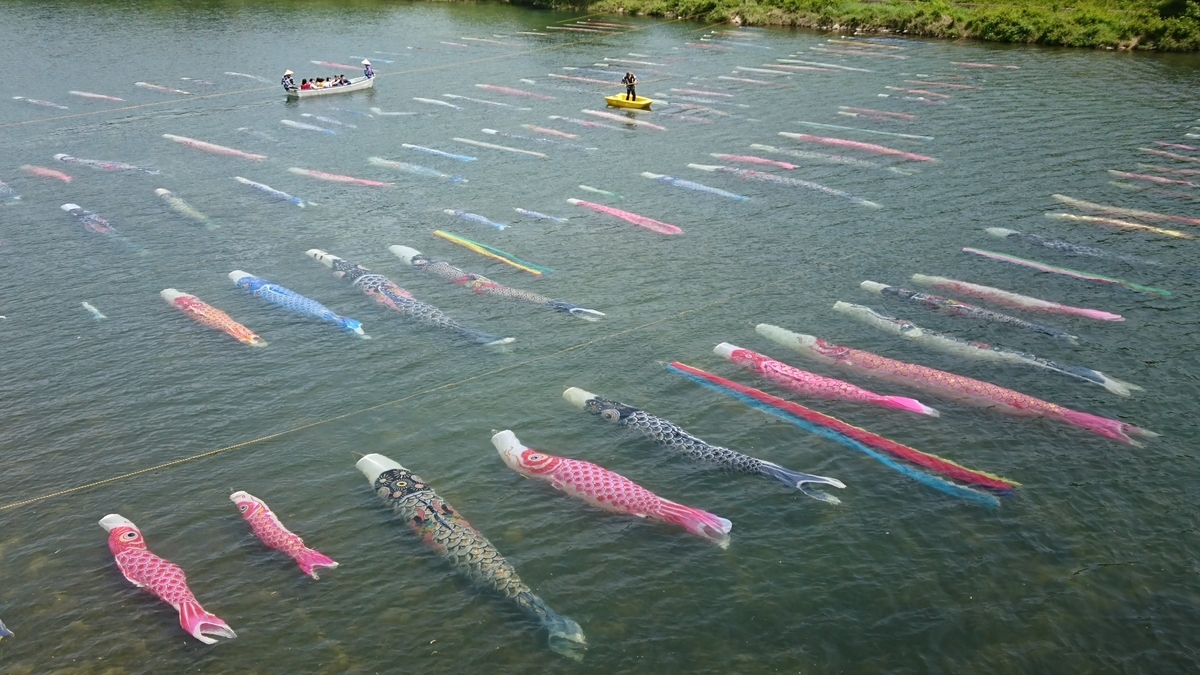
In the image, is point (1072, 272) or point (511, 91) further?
point (511, 91)

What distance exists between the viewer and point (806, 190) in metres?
60.8

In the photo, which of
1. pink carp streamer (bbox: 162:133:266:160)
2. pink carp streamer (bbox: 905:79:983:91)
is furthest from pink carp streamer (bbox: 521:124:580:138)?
pink carp streamer (bbox: 905:79:983:91)

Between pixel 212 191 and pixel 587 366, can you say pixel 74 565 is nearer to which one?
pixel 587 366

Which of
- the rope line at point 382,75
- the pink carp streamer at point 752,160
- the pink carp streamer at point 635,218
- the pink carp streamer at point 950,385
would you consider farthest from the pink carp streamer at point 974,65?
the pink carp streamer at point 950,385

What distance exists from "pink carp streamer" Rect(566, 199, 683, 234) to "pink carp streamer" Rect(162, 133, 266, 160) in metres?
25.9

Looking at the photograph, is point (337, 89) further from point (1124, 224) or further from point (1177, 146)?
point (1177, 146)

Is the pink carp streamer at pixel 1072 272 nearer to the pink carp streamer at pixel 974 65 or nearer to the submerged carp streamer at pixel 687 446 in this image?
the submerged carp streamer at pixel 687 446

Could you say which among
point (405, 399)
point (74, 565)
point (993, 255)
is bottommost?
point (74, 565)

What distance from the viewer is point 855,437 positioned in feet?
110

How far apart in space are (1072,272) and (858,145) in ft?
82.6

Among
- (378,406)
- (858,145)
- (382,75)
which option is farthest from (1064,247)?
(382,75)

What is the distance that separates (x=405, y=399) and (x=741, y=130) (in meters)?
46.1

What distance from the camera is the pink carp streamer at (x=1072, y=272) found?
4516 cm

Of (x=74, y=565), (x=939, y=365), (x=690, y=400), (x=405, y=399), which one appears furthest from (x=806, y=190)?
(x=74, y=565)
